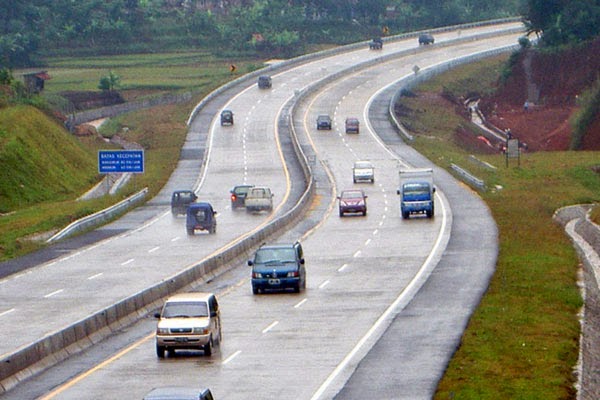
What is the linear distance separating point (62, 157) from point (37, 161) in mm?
5574

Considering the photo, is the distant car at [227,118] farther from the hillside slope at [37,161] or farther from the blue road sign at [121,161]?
the blue road sign at [121,161]

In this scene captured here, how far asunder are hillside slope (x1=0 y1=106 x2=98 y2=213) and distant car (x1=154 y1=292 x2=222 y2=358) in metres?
50.4

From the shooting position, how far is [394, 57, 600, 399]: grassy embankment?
3084 cm

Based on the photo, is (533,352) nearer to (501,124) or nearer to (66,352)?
(66,352)

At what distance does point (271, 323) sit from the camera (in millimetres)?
42094

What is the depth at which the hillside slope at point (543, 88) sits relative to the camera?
139 m

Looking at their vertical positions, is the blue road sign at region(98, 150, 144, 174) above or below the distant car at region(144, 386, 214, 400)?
above

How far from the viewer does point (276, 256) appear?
1941 inches

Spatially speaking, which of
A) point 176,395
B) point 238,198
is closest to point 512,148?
point 238,198

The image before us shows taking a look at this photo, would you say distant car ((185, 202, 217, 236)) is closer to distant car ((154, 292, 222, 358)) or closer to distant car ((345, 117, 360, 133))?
distant car ((154, 292, 222, 358))

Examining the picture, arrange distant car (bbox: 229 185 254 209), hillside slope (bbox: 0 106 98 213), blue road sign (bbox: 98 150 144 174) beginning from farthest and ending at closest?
hillside slope (bbox: 0 106 98 213) < blue road sign (bbox: 98 150 144 174) < distant car (bbox: 229 185 254 209)

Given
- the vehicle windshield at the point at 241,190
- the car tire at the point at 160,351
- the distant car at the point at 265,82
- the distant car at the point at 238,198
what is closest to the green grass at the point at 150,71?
the distant car at the point at 265,82

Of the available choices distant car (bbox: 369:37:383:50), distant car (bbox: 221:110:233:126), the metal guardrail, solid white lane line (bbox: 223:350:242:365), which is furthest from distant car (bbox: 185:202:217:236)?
distant car (bbox: 369:37:383:50)

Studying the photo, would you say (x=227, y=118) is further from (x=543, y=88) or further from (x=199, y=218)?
(x=199, y=218)
